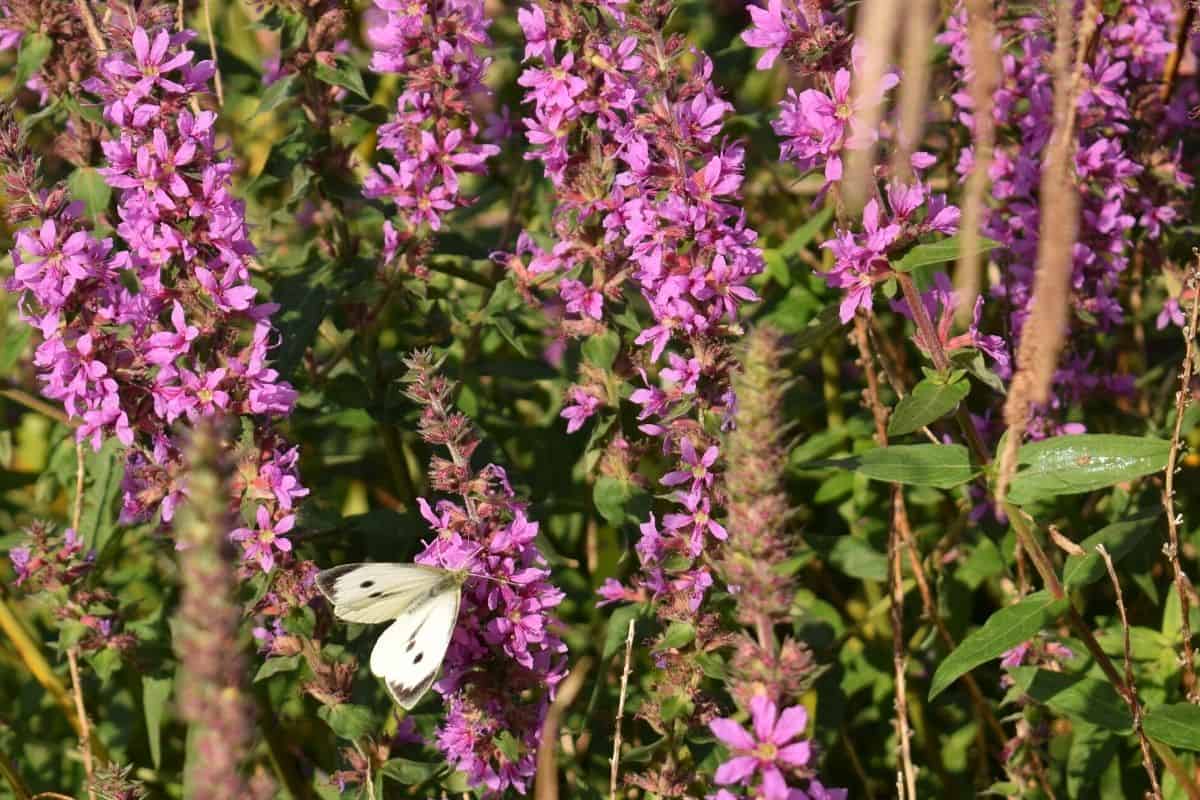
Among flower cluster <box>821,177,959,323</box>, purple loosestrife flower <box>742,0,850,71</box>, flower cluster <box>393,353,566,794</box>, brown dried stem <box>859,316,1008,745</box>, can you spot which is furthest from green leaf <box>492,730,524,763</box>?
purple loosestrife flower <box>742,0,850,71</box>

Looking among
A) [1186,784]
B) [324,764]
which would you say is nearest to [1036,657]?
[1186,784]

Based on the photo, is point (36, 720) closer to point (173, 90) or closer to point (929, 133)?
point (173, 90)

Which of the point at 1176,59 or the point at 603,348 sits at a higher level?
the point at 1176,59

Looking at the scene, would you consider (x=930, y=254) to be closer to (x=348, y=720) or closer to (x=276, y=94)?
(x=348, y=720)

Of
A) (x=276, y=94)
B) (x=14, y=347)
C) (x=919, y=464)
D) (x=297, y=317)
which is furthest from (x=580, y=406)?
(x=14, y=347)

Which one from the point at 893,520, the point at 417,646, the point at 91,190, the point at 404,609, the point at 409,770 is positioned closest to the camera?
the point at 417,646

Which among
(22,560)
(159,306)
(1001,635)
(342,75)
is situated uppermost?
(342,75)

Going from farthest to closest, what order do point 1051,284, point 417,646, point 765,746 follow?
point 417,646
point 765,746
point 1051,284
